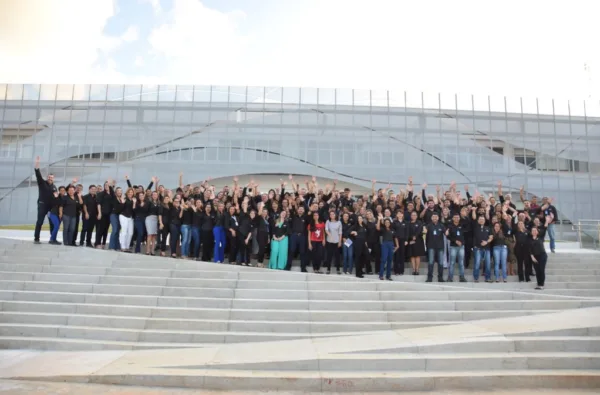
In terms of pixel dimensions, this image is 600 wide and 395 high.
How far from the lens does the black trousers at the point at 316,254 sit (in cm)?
938

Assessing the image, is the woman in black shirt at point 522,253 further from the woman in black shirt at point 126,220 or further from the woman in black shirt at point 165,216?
the woman in black shirt at point 126,220

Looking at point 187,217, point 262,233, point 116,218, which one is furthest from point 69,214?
point 262,233

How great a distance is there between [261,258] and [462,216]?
446 cm

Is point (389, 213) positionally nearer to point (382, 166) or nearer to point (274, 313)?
point (274, 313)

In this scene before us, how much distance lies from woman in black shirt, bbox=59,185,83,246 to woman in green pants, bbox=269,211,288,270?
14.6 ft

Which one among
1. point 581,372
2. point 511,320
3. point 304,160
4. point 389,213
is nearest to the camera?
point 581,372

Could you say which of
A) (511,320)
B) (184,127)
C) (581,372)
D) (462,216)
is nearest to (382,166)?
(184,127)

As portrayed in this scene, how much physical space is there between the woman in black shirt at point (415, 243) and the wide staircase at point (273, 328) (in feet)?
2.02

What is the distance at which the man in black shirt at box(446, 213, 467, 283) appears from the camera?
926 cm

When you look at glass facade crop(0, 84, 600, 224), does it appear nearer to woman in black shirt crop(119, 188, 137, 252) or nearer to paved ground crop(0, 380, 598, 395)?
woman in black shirt crop(119, 188, 137, 252)

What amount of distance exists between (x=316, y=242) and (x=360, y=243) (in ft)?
3.08

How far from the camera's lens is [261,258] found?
956 cm

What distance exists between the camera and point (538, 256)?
9.05 metres

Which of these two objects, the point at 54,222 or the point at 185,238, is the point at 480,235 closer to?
the point at 185,238
